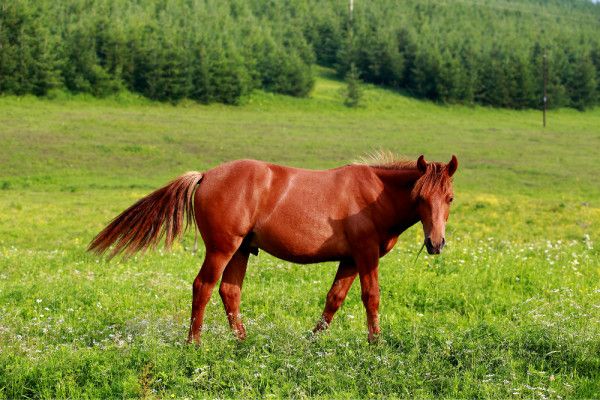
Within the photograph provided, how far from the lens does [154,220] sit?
870 centimetres

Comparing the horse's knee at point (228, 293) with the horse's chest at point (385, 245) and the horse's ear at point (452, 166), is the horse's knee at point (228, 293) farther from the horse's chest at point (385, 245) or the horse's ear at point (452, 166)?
the horse's ear at point (452, 166)

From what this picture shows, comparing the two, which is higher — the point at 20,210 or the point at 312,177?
the point at 312,177

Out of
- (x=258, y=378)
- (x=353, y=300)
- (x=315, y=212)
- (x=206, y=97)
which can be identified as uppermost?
(x=315, y=212)

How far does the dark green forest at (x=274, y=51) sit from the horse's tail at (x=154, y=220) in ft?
186

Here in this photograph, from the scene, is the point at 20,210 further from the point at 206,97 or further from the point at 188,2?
the point at 188,2

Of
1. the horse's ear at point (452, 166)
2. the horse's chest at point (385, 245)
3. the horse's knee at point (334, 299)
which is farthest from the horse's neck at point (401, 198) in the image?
the horse's knee at point (334, 299)

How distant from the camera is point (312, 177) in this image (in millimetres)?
8406

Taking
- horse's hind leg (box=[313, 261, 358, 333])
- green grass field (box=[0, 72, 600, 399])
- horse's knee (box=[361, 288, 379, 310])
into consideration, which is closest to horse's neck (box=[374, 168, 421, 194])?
horse's hind leg (box=[313, 261, 358, 333])

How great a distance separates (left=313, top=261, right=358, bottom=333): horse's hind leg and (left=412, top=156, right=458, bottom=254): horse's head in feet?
3.65

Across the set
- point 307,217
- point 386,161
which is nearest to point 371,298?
point 307,217

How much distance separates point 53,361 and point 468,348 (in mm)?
3999

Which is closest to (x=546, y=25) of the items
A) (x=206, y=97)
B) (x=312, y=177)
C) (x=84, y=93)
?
(x=206, y=97)

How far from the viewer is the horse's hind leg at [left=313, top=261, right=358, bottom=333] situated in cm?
828

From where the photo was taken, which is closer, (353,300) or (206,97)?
(353,300)
